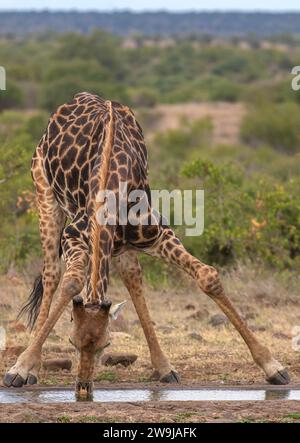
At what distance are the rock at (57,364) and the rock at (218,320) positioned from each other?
208 centimetres

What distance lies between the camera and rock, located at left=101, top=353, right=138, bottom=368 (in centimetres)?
835

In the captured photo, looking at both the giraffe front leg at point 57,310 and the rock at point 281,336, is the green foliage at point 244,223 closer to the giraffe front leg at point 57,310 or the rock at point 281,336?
the rock at point 281,336

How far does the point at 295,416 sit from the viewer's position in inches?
246

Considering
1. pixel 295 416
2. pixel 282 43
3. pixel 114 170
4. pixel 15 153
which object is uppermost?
pixel 282 43

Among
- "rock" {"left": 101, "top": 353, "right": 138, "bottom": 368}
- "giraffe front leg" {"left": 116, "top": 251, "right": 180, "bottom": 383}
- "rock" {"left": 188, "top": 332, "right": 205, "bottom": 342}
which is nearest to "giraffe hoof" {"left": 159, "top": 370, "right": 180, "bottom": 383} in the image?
"giraffe front leg" {"left": 116, "top": 251, "right": 180, "bottom": 383}

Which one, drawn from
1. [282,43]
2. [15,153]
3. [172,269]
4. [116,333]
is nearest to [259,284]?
[172,269]

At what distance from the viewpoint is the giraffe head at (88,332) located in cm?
674

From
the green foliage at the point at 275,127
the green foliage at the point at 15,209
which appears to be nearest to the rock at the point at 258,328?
the green foliage at the point at 15,209

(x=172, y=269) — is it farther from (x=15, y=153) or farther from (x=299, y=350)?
(x=299, y=350)

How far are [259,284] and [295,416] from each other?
5.23 m

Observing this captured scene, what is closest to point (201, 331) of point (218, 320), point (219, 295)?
point (218, 320)

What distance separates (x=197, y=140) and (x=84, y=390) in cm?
2504

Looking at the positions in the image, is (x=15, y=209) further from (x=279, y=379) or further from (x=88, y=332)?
(x=88, y=332)

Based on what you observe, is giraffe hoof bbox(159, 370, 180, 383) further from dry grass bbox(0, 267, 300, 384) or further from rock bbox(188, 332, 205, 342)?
rock bbox(188, 332, 205, 342)
